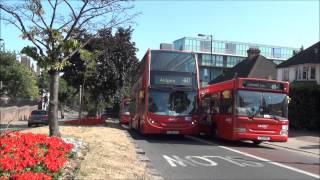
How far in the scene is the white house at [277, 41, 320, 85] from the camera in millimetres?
56188

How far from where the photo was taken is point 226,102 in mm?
25750

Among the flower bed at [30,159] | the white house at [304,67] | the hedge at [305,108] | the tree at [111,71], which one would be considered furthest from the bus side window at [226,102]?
the white house at [304,67]

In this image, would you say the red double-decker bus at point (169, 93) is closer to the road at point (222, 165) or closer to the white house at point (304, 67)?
the road at point (222, 165)

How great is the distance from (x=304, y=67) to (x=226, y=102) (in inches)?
1344

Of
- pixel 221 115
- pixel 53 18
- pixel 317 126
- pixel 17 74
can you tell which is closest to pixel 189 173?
pixel 53 18

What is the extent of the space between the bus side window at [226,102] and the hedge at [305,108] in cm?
1397

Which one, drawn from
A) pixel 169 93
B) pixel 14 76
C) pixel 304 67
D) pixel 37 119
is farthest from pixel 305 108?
pixel 14 76

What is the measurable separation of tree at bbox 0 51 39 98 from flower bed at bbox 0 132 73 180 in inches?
1862

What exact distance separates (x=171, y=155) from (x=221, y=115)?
790cm

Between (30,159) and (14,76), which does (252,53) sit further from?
(30,159)

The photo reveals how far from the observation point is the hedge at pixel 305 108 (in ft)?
127

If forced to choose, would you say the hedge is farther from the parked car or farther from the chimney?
the chimney

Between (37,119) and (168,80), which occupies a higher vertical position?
(168,80)

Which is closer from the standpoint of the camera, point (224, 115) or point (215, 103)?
point (224, 115)
